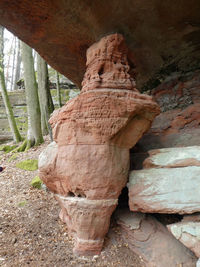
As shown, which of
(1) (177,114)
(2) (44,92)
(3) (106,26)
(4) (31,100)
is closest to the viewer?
(3) (106,26)

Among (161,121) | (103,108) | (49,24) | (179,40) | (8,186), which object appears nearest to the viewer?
(103,108)

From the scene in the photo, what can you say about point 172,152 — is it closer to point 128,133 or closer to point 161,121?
point 128,133

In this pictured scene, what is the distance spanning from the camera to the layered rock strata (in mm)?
2721

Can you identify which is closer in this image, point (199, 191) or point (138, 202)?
point (199, 191)

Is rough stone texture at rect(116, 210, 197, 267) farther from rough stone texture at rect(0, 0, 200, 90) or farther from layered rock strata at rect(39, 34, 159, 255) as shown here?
rough stone texture at rect(0, 0, 200, 90)

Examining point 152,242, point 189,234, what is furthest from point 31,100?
point 189,234

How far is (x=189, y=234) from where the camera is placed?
2391mm

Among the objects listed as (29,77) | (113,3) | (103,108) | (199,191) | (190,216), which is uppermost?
(113,3)

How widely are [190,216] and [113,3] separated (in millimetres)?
3521

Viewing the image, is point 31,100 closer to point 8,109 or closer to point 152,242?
point 8,109

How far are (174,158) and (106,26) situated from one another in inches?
103

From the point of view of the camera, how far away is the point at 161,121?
4.24 m

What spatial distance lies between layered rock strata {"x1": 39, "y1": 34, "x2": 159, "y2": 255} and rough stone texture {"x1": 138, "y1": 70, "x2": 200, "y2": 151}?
94 cm

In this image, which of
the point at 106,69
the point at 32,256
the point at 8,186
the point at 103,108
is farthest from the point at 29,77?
the point at 32,256
